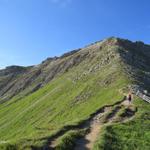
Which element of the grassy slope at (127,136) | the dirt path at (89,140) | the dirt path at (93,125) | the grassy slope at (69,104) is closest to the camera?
the dirt path at (89,140)

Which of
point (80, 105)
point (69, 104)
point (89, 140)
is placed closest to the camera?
point (89, 140)

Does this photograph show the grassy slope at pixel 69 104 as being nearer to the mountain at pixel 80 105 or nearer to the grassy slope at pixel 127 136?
the mountain at pixel 80 105

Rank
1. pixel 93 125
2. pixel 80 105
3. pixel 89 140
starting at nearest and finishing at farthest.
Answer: pixel 89 140
pixel 93 125
pixel 80 105

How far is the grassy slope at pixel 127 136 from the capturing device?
136ft

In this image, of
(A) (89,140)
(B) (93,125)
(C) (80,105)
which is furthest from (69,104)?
(A) (89,140)

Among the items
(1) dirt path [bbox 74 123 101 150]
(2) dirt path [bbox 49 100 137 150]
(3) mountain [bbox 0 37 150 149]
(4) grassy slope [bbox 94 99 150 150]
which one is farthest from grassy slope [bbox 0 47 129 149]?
(1) dirt path [bbox 74 123 101 150]

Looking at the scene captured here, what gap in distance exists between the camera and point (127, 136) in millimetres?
45906

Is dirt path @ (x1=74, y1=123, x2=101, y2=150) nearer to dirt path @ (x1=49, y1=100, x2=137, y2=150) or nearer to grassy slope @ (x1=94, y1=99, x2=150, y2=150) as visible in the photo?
dirt path @ (x1=49, y1=100, x2=137, y2=150)

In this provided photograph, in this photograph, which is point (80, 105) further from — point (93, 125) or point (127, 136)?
point (127, 136)

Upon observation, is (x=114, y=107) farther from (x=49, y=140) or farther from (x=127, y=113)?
(x=49, y=140)

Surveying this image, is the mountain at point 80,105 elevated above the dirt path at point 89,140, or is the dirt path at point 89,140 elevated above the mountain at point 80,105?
the mountain at point 80,105

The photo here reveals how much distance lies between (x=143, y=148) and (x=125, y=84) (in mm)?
47579

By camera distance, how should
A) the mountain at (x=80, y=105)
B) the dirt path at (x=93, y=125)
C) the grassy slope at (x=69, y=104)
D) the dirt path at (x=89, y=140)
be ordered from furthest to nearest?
the grassy slope at (x=69, y=104) < the mountain at (x=80, y=105) < the dirt path at (x=93, y=125) < the dirt path at (x=89, y=140)

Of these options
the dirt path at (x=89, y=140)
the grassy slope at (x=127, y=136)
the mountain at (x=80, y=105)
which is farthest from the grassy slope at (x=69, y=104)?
the dirt path at (x=89, y=140)
